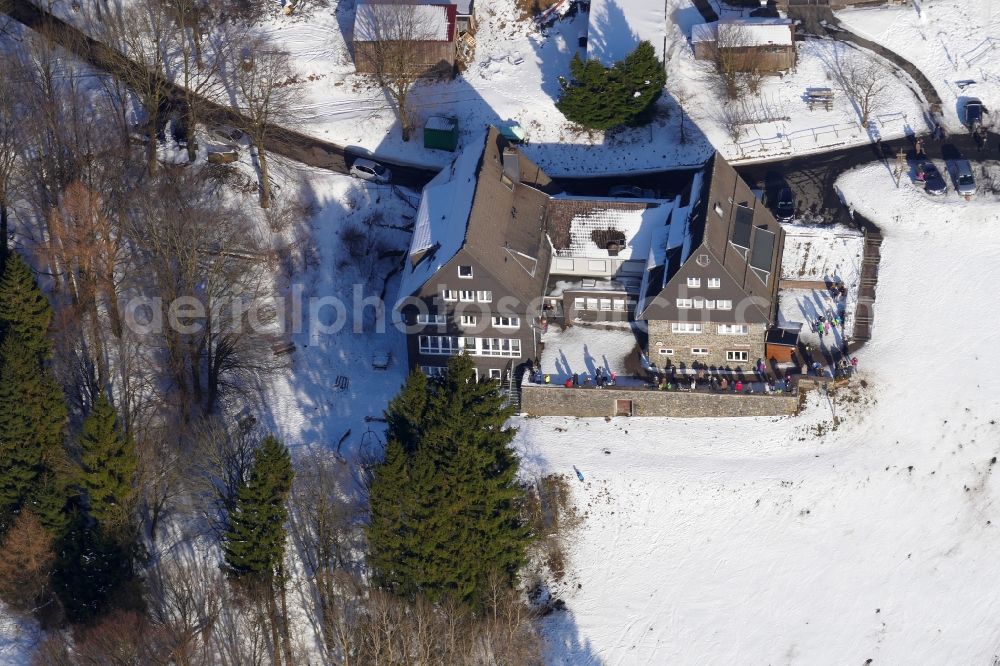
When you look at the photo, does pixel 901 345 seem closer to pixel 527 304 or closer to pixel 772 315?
pixel 772 315

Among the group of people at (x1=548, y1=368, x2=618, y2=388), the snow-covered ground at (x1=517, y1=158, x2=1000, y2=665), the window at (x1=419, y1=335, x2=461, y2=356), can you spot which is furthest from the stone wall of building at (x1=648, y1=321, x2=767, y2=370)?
the window at (x1=419, y1=335, x2=461, y2=356)

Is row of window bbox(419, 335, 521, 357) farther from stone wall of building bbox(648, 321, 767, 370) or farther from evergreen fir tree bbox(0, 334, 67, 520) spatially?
evergreen fir tree bbox(0, 334, 67, 520)

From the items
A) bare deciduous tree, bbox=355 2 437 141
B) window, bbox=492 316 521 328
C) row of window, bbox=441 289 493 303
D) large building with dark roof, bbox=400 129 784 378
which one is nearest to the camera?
large building with dark roof, bbox=400 129 784 378

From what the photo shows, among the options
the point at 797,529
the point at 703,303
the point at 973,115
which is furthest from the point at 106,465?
the point at 973,115

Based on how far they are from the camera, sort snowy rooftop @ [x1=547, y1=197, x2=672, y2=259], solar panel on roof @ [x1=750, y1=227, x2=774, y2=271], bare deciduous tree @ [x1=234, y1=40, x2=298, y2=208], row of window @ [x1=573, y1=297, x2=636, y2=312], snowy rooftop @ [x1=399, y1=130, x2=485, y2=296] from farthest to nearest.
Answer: bare deciduous tree @ [x1=234, y1=40, x2=298, y2=208], snowy rooftop @ [x1=547, y1=197, x2=672, y2=259], row of window @ [x1=573, y1=297, x2=636, y2=312], solar panel on roof @ [x1=750, y1=227, x2=774, y2=271], snowy rooftop @ [x1=399, y1=130, x2=485, y2=296]

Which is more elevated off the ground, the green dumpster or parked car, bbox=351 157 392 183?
the green dumpster

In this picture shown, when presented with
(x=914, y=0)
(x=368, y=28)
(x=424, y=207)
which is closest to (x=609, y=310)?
(x=424, y=207)

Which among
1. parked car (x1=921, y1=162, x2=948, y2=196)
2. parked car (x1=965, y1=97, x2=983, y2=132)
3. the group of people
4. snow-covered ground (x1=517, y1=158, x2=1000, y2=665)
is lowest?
snow-covered ground (x1=517, y1=158, x2=1000, y2=665)

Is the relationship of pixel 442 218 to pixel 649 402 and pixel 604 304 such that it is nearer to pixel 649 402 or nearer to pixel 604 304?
pixel 604 304
